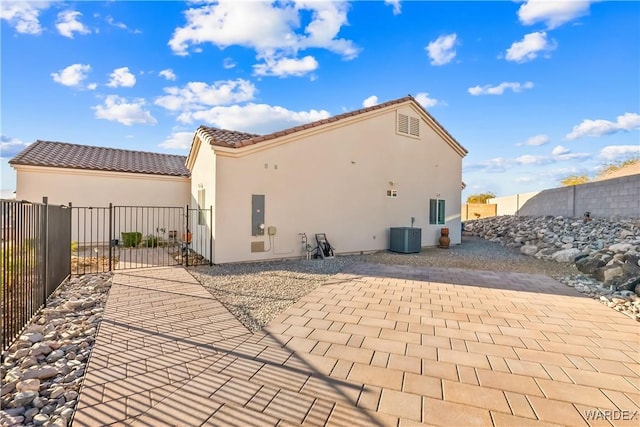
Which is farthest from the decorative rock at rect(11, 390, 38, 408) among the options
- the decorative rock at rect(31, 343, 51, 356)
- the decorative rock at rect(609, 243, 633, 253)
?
the decorative rock at rect(609, 243, 633, 253)

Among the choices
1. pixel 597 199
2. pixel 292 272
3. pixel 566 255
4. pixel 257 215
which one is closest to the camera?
pixel 292 272

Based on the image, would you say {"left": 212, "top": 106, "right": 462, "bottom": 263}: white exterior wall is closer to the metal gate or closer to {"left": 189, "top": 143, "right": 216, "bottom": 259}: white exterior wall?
{"left": 189, "top": 143, "right": 216, "bottom": 259}: white exterior wall

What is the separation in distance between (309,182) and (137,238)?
28.4 feet

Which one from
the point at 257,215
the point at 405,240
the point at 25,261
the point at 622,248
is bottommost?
the point at 405,240

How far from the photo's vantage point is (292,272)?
8.63 meters

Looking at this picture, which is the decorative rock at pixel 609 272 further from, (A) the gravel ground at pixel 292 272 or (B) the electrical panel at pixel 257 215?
(B) the electrical panel at pixel 257 215

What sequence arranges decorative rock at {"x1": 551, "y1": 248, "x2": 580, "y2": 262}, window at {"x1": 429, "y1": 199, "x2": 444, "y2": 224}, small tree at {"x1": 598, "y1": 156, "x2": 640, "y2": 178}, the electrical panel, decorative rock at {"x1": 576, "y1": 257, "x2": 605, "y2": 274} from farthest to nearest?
small tree at {"x1": 598, "y1": 156, "x2": 640, "y2": 178}, window at {"x1": 429, "y1": 199, "x2": 444, "y2": 224}, decorative rock at {"x1": 551, "y1": 248, "x2": 580, "y2": 262}, the electrical panel, decorative rock at {"x1": 576, "y1": 257, "x2": 605, "y2": 274}

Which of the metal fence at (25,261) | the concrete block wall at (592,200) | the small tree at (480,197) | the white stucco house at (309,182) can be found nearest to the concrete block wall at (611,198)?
the concrete block wall at (592,200)

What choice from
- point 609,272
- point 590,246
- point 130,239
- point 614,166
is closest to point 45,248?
point 130,239

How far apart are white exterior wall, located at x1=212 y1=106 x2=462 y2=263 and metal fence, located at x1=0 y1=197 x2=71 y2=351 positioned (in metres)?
4.13

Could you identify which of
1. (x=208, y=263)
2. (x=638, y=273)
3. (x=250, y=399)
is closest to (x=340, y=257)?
(x=208, y=263)

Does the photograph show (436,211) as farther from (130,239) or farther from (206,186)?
(130,239)

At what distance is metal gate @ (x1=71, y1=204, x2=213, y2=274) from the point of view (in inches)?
380

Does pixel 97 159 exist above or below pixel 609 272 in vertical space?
above
